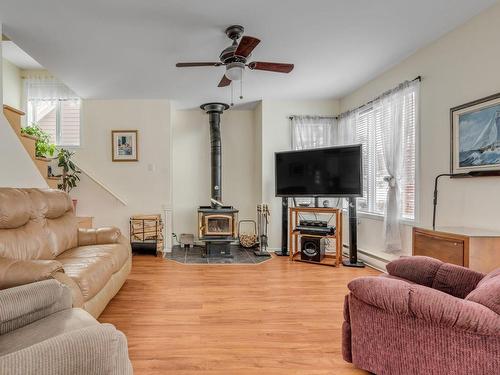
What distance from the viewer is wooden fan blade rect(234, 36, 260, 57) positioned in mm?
2341

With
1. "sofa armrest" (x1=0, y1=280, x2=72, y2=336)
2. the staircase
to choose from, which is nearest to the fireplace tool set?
the staircase

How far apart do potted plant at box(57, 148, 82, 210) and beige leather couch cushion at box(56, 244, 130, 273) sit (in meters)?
2.08

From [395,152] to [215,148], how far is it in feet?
9.52

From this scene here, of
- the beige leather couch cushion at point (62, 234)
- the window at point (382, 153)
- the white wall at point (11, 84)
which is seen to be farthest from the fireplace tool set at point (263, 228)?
the white wall at point (11, 84)

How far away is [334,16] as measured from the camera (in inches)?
101

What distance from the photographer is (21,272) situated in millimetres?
1589

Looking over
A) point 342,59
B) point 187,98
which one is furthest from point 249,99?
point 342,59

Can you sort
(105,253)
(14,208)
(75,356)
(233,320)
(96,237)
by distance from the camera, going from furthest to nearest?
(96,237)
(105,253)
(233,320)
(14,208)
(75,356)

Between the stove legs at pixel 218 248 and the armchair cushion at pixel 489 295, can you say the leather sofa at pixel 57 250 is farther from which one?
the armchair cushion at pixel 489 295

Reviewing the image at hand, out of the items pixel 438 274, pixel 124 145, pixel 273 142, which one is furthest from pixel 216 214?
pixel 438 274

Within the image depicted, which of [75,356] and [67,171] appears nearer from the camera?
[75,356]

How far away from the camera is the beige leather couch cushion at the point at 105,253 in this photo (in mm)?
2562

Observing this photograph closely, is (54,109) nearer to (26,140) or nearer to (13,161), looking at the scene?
(26,140)

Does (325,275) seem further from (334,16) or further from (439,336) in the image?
(334,16)
